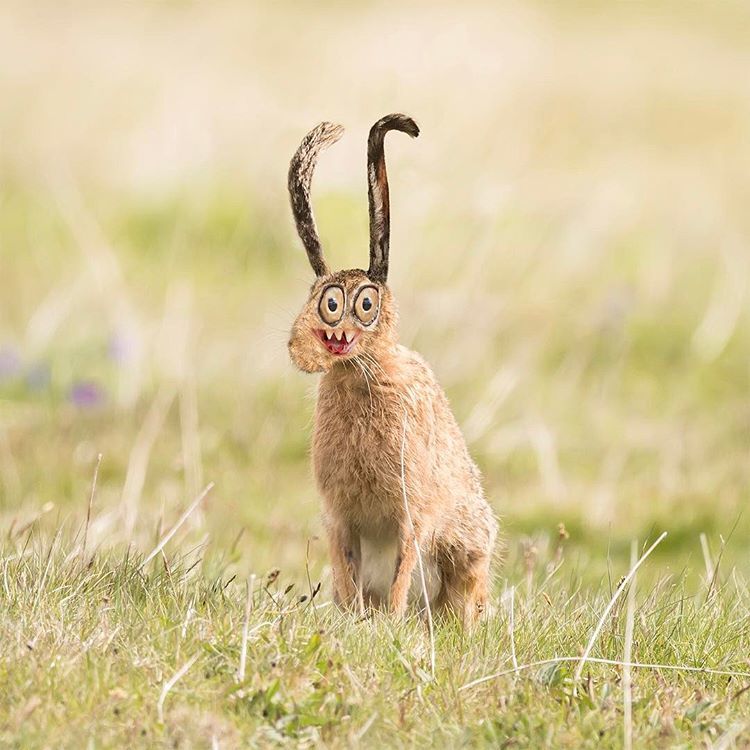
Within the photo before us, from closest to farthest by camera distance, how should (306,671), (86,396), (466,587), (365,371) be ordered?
1. (306,671)
2. (365,371)
3. (466,587)
4. (86,396)

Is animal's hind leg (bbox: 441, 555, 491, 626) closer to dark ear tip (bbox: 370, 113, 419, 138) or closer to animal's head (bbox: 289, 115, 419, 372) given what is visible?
animal's head (bbox: 289, 115, 419, 372)

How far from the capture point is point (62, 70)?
71.5 ft

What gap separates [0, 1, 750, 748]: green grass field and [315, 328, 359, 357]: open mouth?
422 mm

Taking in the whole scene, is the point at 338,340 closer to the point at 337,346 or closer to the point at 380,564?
the point at 337,346

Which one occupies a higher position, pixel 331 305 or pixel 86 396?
pixel 331 305

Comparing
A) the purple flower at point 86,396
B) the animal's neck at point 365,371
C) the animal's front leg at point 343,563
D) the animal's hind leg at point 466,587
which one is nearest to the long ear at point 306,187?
the animal's neck at point 365,371

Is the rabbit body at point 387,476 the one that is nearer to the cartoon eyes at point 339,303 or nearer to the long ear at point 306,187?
the cartoon eyes at point 339,303

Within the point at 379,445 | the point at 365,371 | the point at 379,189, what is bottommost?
the point at 379,445

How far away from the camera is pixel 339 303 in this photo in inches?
181

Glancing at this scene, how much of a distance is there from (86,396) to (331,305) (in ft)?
19.3

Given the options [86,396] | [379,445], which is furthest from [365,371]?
[86,396]

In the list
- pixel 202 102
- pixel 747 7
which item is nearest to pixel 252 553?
pixel 202 102

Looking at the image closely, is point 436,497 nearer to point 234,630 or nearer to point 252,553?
point 234,630

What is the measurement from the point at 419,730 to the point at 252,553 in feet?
12.7
